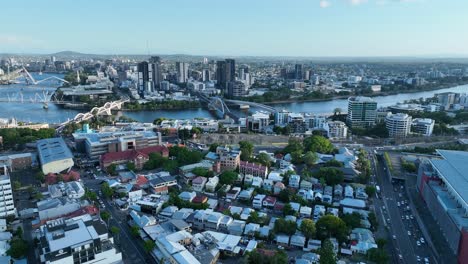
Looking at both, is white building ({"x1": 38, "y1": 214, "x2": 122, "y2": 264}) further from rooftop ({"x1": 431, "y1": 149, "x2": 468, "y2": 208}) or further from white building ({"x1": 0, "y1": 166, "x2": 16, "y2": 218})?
rooftop ({"x1": 431, "y1": 149, "x2": 468, "y2": 208})

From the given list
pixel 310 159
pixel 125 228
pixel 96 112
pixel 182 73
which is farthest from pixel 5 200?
pixel 182 73

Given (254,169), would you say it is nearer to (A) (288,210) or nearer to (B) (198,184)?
(B) (198,184)

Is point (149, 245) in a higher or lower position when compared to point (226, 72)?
lower

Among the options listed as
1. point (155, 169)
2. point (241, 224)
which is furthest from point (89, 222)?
point (155, 169)

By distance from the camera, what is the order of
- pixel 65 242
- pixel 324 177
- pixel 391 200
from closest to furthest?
pixel 65 242 < pixel 391 200 < pixel 324 177

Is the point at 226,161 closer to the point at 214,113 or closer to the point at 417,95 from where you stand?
the point at 214,113

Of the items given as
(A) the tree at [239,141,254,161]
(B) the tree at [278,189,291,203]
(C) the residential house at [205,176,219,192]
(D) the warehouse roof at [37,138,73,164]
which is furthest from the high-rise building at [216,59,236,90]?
(B) the tree at [278,189,291,203]

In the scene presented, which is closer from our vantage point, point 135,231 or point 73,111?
point 135,231
